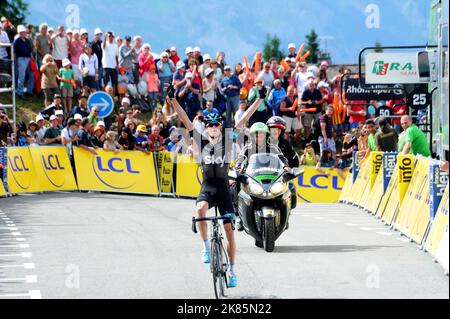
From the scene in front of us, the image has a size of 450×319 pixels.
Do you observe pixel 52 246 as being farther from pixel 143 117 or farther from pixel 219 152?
pixel 143 117

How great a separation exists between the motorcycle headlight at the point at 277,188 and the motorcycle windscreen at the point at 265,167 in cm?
11

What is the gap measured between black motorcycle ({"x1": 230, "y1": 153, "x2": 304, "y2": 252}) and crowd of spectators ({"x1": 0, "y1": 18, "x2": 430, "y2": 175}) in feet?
38.4

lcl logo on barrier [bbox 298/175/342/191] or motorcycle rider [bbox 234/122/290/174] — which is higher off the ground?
motorcycle rider [bbox 234/122/290/174]

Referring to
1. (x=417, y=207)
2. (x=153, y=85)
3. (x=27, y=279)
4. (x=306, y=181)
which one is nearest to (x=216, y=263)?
(x=27, y=279)

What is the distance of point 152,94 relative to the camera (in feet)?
114

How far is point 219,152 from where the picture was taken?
1265cm

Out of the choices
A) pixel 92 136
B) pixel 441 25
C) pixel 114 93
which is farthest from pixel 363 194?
pixel 114 93

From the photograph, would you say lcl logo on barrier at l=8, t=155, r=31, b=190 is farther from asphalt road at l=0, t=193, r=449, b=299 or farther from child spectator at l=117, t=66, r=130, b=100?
child spectator at l=117, t=66, r=130, b=100

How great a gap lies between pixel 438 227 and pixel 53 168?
628 inches

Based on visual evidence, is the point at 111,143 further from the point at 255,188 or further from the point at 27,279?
the point at 27,279

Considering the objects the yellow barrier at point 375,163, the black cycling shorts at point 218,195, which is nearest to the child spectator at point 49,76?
the yellow barrier at point 375,163

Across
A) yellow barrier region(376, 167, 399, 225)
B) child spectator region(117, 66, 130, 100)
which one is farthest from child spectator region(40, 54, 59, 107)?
yellow barrier region(376, 167, 399, 225)

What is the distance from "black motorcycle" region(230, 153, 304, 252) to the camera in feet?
51.8

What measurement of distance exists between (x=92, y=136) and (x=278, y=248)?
46.0 ft
